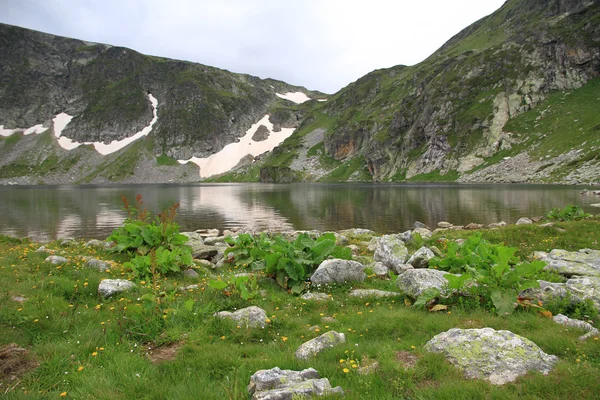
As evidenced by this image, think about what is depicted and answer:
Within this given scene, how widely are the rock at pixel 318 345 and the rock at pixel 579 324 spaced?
4284mm

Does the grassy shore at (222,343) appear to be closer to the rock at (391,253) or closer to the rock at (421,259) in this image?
the rock at (421,259)

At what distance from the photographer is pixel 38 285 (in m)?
9.41

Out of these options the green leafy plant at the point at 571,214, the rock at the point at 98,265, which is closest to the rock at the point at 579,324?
the rock at the point at 98,265

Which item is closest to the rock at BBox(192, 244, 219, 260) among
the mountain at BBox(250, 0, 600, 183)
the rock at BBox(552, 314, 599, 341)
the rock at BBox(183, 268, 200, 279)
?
the rock at BBox(183, 268, 200, 279)

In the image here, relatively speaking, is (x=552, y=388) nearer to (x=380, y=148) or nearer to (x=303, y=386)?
(x=303, y=386)

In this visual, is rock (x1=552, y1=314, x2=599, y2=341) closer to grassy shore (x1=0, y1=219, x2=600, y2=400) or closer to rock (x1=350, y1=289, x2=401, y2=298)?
grassy shore (x1=0, y1=219, x2=600, y2=400)

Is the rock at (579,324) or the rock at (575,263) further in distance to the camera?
the rock at (575,263)

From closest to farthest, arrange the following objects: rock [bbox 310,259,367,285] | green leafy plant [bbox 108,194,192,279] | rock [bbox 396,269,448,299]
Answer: rock [bbox 396,269,448,299]
rock [bbox 310,259,367,285]
green leafy plant [bbox 108,194,192,279]

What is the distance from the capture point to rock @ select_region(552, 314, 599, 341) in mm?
5994

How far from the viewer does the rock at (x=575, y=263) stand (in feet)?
34.1

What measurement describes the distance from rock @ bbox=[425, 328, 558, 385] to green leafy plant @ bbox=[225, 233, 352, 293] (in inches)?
199

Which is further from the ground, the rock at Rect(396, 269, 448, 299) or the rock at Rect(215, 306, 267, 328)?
the rock at Rect(396, 269, 448, 299)

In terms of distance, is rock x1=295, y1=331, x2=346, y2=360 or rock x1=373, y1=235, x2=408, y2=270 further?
rock x1=373, y1=235, x2=408, y2=270

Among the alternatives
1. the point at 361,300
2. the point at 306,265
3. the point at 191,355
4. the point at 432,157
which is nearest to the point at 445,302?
the point at 361,300
